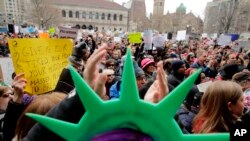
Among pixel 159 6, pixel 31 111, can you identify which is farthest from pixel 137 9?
pixel 31 111

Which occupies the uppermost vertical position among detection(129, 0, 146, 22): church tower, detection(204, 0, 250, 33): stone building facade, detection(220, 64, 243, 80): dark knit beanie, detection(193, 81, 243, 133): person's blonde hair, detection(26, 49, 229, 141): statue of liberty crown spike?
detection(129, 0, 146, 22): church tower

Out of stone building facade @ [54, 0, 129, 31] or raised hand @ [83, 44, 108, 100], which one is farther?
stone building facade @ [54, 0, 129, 31]

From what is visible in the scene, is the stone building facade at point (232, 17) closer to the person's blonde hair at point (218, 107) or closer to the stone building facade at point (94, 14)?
the person's blonde hair at point (218, 107)

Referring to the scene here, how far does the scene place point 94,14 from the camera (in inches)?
3123

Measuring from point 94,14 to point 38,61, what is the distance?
78.5 metres

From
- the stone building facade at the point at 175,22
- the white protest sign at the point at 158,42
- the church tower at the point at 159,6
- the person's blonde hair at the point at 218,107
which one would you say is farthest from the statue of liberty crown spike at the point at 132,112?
the church tower at the point at 159,6

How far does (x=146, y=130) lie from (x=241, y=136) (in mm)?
649

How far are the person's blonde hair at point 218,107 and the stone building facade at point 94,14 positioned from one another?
7384cm

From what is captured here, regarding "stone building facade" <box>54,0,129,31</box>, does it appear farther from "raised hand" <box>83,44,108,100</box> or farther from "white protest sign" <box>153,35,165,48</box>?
"raised hand" <box>83,44,108,100</box>

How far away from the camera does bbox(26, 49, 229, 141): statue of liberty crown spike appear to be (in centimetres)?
85

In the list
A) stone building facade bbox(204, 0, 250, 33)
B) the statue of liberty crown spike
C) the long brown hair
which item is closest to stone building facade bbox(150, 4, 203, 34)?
stone building facade bbox(204, 0, 250, 33)

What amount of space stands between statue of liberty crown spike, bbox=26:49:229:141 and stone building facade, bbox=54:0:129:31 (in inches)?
2951

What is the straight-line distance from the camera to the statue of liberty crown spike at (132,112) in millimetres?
848

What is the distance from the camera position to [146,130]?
0.88 meters
